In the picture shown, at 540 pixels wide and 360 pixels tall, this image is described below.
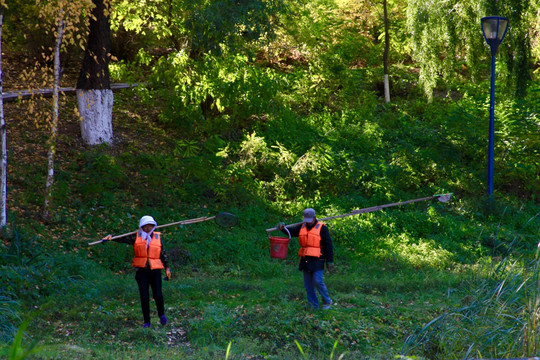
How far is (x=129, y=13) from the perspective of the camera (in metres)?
17.0

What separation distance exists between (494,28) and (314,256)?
29.0 ft

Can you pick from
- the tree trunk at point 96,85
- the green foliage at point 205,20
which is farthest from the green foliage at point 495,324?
the tree trunk at point 96,85

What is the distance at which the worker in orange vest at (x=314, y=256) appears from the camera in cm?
923

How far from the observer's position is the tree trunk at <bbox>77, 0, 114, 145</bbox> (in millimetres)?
15344

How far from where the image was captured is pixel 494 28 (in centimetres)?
1443

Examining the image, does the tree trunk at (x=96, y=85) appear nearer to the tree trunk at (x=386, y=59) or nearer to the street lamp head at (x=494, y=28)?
the street lamp head at (x=494, y=28)

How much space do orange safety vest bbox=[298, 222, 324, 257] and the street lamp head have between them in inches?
327

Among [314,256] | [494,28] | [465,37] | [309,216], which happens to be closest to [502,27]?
[494,28]

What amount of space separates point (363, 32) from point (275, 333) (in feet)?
62.4

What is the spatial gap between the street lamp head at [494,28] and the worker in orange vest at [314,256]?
829 cm

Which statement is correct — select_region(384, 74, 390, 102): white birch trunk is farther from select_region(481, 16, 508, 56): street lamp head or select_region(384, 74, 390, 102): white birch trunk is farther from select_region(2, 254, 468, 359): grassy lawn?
select_region(2, 254, 468, 359): grassy lawn

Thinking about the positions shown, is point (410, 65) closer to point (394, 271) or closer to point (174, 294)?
point (394, 271)

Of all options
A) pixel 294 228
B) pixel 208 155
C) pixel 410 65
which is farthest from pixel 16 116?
pixel 410 65

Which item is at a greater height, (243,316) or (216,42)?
(216,42)
